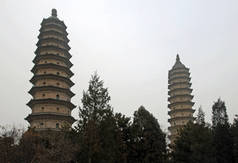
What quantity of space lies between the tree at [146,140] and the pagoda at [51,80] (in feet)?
23.9

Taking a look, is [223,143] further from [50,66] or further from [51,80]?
[50,66]

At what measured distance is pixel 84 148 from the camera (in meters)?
20.6

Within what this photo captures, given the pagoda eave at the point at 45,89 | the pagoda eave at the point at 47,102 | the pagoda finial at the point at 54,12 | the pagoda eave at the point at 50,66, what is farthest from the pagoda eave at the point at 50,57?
the pagoda finial at the point at 54,12

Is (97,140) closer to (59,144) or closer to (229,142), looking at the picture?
(59,144)

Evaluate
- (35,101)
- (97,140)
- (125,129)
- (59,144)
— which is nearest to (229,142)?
(125,129)

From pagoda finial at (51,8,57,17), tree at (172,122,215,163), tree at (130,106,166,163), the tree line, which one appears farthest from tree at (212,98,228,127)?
pagoda finial at (51,8,57,17)

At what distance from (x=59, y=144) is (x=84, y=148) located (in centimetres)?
173

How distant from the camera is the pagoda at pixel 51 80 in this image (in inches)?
1236

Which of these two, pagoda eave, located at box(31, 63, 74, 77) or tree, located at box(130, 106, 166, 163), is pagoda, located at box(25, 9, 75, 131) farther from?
tree, located at box(130, 106, 166, 163)

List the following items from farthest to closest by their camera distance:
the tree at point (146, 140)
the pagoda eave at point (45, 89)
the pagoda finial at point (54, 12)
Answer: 1. the pagoda finial at point (54, 12)
2. the pagoda eave at point (45, 89)
3. the tree at point (146, 140)

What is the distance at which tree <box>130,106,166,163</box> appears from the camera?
89.9 feet

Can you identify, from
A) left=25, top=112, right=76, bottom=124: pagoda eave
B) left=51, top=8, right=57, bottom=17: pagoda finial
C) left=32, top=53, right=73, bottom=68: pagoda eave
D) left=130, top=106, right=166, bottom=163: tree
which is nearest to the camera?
left=130, top=106, right=166, bottom=163: tree

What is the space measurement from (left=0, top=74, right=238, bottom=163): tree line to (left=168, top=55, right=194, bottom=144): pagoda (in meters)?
10.2

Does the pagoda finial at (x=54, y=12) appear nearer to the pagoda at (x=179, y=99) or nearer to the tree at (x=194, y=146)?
the tree at (x=194, y=146)
